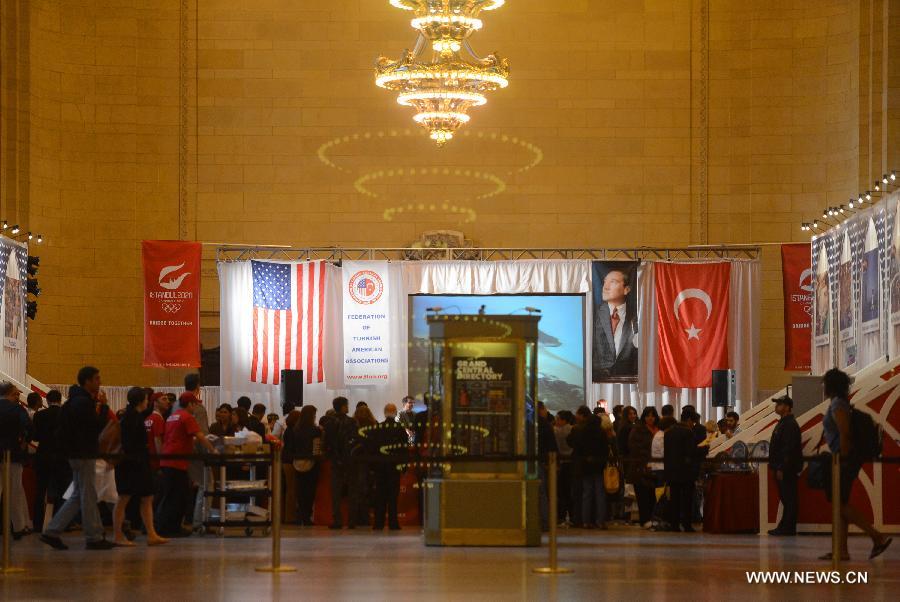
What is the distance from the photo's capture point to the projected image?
73.5 ft

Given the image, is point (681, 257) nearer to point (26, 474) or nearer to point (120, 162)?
point (120, 162)

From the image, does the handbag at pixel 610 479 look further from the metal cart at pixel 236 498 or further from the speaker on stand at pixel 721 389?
the speaker on stand at pixel 721 389

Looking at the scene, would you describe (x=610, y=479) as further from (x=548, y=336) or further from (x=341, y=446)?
(x=548, y=336)

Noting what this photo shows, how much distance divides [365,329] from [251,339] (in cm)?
164

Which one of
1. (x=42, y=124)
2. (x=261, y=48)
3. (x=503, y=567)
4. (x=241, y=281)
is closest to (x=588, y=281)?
(x=241, y=281)

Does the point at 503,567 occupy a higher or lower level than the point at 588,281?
lower

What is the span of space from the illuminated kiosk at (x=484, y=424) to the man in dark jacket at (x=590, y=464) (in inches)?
126

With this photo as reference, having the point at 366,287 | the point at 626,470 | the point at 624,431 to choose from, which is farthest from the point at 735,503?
the point at 366,287

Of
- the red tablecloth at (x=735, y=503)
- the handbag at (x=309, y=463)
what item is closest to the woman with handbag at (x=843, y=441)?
the red tablecloth at (x=735, y=503)

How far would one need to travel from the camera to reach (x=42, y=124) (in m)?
24.4

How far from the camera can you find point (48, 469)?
562 inches

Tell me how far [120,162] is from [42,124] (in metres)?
1.36

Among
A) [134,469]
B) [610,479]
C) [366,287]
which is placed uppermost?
[366,287]

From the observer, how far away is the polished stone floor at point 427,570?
8734 millimetres
